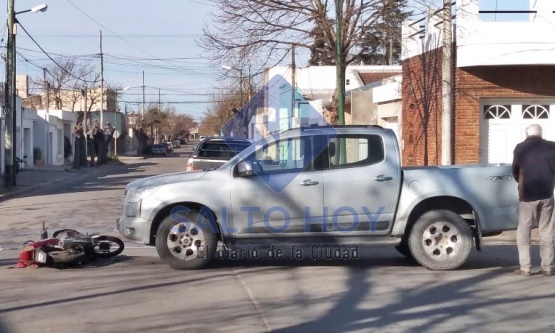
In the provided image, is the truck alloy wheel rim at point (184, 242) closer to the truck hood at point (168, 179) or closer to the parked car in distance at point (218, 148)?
the truck hood at point (168, 179)

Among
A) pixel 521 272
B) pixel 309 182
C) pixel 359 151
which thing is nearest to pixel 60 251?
pixel 309 182

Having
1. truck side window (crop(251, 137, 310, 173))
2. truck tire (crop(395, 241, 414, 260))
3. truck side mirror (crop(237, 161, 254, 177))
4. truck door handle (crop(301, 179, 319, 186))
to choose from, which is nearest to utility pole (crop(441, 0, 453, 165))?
truck tire (crop(395, 241, 414, 260))

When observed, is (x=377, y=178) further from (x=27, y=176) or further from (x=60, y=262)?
(x=27, y=176)

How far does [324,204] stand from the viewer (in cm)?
1086

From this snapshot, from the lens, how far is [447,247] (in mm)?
10992

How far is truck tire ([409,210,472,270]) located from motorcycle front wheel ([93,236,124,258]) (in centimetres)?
437

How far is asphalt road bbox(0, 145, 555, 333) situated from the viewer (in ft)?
26.5

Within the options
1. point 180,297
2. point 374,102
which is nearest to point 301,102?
point 374,102

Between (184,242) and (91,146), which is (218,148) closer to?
(184,242)

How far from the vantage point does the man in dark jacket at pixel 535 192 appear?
1047 cm

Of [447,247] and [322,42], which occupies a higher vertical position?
[322,42]

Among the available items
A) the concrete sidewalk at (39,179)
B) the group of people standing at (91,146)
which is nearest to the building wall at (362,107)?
the concrete sidewalk at (39,179)

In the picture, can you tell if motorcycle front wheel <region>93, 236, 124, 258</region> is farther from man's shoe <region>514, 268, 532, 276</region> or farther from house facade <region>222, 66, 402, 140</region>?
house facade <region>222, 66, 402, 140</region>

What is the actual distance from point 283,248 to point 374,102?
17.7m
